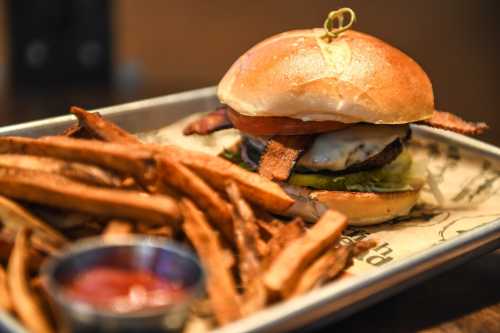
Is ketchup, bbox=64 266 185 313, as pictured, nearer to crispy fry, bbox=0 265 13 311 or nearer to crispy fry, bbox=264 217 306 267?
crispy fry, bbox=0 265 13 311

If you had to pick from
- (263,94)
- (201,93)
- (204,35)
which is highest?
(263,94)

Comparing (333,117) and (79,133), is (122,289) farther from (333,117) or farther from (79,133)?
(333,117)

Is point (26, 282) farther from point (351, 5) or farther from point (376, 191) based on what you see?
point (351, 5)

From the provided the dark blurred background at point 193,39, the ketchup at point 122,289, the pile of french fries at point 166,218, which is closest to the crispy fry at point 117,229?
the pile of french fries at point 166,218

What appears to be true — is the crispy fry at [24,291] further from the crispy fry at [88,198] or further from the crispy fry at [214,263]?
the crispy fry at [214,263]

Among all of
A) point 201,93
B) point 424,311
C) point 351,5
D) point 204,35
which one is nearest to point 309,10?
point 351,5
